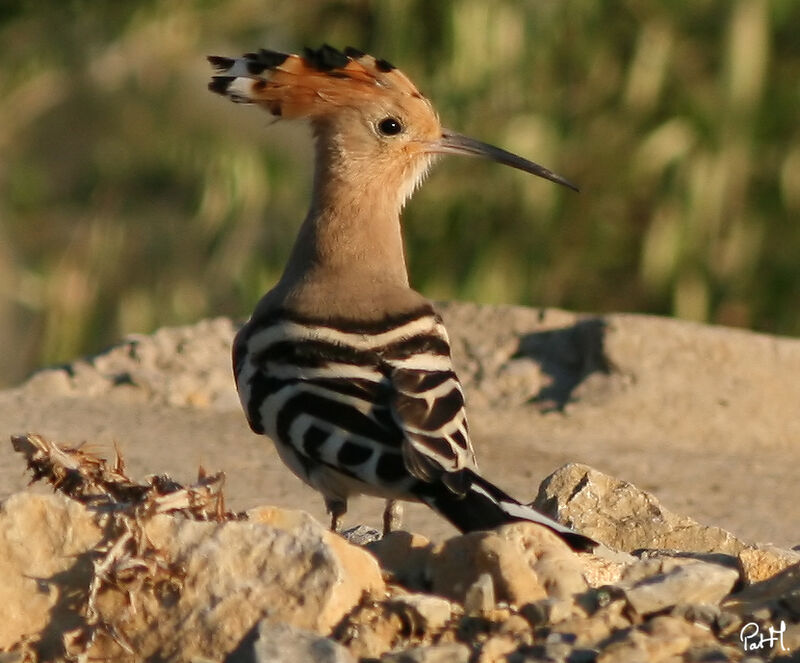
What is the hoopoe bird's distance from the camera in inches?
133

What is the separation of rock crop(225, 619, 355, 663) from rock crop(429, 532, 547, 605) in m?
0.34

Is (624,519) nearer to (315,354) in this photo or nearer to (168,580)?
(315,354)

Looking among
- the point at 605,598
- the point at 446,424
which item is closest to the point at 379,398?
the point at 446,424

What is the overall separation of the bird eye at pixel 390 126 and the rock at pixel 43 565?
1.94m

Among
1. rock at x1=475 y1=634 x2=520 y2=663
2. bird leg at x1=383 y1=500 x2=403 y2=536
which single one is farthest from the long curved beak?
rock at x1=475 y1=634 x2=520 y2=663

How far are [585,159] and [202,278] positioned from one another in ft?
6.79

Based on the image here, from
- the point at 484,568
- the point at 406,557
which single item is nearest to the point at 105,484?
the point at 406,557

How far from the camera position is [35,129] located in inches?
452

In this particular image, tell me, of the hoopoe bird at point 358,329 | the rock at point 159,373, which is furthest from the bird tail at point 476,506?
the rock at point 159,373

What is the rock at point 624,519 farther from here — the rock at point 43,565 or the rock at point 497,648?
the rock at point 43,565

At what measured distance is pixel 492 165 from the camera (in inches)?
334

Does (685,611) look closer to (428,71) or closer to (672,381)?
(672,381)

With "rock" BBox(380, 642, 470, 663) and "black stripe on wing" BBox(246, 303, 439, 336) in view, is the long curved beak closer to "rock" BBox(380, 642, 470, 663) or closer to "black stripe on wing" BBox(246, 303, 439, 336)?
"black stripe on wing" BBox(246, 303, 439, 336)

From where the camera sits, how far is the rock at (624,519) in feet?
11.5
